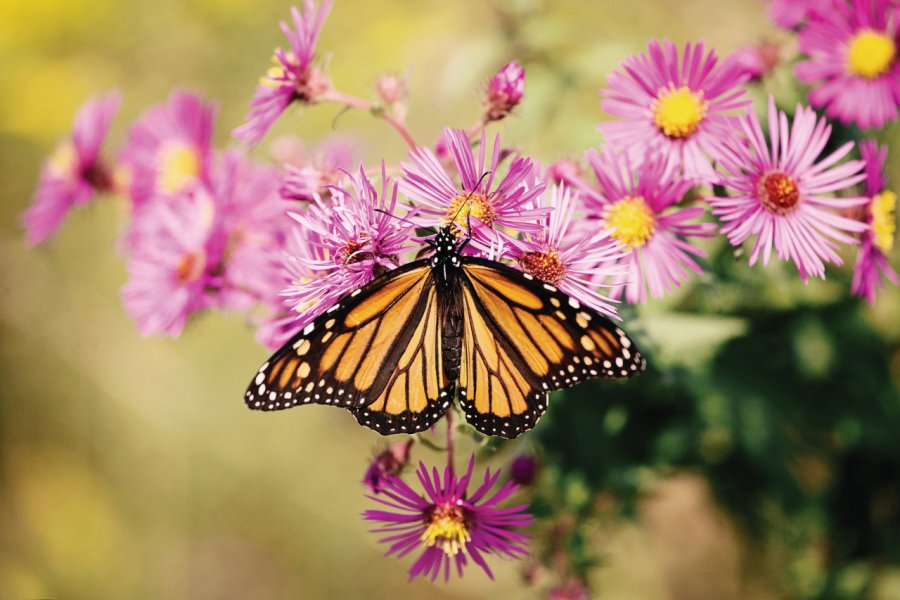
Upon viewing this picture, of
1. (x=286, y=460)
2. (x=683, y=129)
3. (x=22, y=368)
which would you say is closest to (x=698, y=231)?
(x=683, y=129)

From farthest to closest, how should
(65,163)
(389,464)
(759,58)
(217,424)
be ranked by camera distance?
(217,424)
(65,163)
(759,58)
(389,464)

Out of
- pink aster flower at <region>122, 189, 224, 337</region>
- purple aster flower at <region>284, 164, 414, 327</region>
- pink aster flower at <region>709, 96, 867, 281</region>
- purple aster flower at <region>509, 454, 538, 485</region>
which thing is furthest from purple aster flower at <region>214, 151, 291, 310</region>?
pink aster flower at <region>709, 96, 867, 281</region>

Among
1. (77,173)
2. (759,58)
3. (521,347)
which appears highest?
(759,58)

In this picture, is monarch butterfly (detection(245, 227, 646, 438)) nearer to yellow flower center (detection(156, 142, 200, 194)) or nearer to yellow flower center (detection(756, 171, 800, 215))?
yellow flower center (detection(756, 171, 800, 215))

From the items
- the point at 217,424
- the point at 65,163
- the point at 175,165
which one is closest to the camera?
the point at 175,165

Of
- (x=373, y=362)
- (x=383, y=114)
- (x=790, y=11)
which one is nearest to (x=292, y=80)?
(x=383, y=114)

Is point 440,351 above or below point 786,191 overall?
below

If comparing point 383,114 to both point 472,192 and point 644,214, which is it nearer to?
point 472,192
